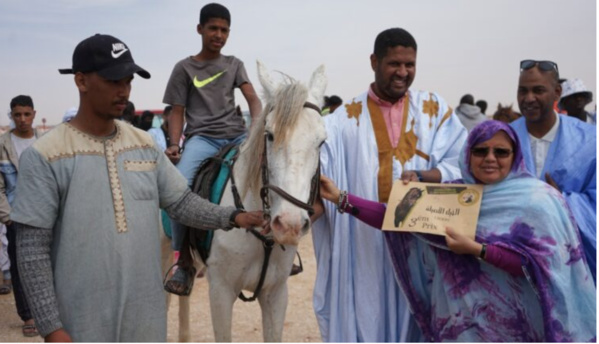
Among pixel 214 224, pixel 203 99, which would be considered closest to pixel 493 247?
pixel 214 224

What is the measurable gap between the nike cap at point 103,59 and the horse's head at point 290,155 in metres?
0.82

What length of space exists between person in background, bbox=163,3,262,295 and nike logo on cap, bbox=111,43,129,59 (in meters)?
1.98

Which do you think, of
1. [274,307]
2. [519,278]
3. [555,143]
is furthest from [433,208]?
[274,307]

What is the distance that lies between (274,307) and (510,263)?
169cm

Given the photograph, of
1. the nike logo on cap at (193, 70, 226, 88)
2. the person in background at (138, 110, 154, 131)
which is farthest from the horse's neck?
the person in background at (138, 110, 154, 131)

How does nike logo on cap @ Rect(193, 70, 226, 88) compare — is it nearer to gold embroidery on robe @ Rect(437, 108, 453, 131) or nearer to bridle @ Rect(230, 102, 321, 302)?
bridle @ Rect(230, 102, 321, 302)

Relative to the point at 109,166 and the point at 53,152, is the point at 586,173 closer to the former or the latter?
the point at 109,166

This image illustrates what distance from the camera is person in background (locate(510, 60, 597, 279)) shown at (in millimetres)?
3125

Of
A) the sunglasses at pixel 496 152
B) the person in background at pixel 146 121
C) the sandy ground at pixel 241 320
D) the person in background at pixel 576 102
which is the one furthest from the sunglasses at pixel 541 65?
the person in background at pixel 146 121

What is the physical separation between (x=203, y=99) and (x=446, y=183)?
88.2 inches

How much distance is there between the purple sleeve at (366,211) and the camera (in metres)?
3.02

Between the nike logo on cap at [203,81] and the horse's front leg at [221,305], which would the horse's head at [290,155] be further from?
the nike logo on cap at [203,81]

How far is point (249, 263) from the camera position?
3.49 metres

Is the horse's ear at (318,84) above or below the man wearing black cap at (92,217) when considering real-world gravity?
above
